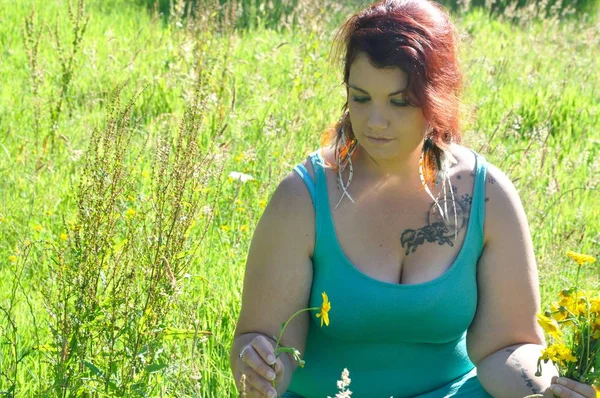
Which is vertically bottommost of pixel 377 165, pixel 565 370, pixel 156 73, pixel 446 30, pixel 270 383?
pixel 156 73

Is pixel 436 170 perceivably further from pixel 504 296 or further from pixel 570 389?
pixel 570 389

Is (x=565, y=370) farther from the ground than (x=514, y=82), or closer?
farther from the ground

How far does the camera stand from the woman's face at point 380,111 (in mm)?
2500

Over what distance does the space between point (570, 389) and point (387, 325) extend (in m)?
0.51

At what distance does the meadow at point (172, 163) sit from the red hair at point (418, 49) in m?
0.19

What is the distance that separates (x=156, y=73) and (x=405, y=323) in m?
3.23

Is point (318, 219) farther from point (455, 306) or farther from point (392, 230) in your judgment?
point (455, 306)


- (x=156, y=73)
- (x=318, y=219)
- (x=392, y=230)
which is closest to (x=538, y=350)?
(x=392, y=230)

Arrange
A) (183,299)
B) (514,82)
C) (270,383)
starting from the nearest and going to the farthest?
(270,383), (183,299), (514,82)

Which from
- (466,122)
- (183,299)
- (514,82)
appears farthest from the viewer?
(514,82)

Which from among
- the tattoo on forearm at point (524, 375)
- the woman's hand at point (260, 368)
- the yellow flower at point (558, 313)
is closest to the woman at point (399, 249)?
the tattoo on forearm at point (524, 375)

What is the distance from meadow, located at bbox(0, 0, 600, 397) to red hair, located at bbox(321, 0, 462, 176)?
0.61 feet

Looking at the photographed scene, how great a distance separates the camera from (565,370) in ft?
7.57

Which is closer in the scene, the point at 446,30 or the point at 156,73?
the point at 446,30
